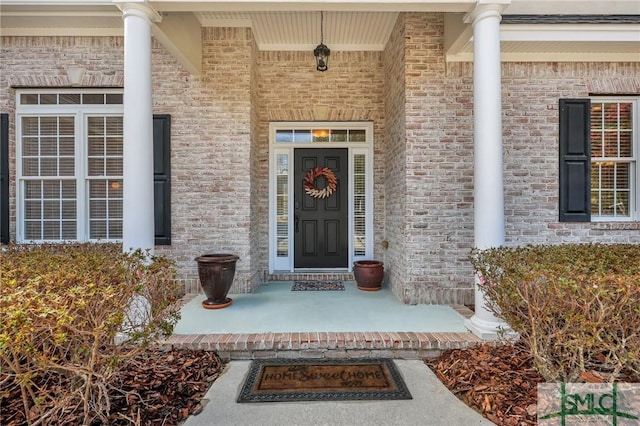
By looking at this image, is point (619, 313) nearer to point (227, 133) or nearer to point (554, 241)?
point (554, 241)

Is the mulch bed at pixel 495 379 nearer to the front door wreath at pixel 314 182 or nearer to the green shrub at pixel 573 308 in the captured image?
the green shrub at pixel 573 308

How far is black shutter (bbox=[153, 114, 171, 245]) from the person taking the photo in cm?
453

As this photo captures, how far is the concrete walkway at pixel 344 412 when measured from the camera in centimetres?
207

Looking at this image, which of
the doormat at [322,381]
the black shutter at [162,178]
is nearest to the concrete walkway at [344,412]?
the doormat at [322,381]

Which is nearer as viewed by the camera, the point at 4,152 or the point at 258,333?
the point at 258,333

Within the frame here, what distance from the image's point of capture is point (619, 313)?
76.9 inches

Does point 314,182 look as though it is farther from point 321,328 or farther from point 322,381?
point 322,381

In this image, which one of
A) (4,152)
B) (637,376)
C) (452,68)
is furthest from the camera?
(4,152)

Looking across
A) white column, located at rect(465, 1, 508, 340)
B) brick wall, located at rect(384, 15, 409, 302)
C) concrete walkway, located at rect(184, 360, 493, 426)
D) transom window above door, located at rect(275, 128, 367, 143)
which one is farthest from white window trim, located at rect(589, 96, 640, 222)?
concrete walkway, located at rect(184, 360, 493, 426)

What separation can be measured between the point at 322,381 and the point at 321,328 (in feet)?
2.26

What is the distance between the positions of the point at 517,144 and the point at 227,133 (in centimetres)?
375

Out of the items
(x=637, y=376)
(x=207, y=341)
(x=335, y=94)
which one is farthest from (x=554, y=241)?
(x=207, y=341)

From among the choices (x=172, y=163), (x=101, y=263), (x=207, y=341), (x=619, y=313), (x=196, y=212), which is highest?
(x=172, y=163)

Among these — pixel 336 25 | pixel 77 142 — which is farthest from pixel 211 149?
pixel 336 25
